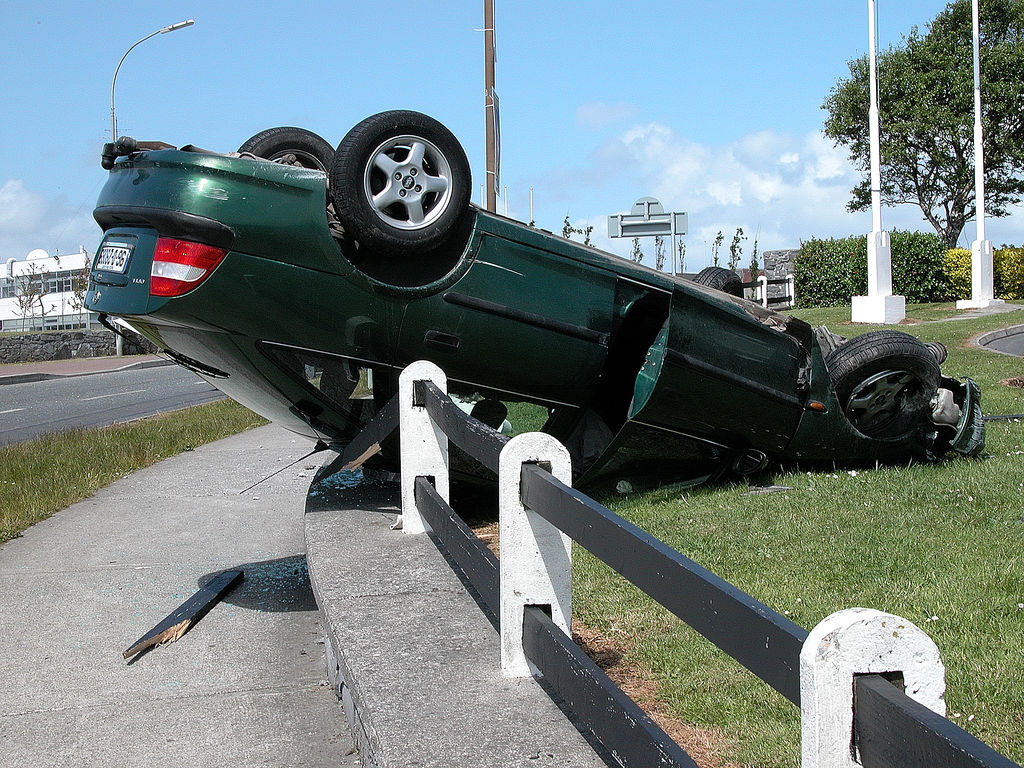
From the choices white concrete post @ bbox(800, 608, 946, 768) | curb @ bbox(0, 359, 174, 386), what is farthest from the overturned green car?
curb @ bbox(0, 359, 174, 386)

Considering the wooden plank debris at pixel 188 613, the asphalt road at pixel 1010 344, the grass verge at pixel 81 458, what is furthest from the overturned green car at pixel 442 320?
the asphalt road at pixel 1010 344

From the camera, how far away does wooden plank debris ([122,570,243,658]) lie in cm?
480

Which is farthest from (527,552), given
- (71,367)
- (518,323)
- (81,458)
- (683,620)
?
(71,367)

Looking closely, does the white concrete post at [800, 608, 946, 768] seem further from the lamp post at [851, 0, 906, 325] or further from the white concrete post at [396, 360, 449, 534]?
the lamp post at [851, 0, 906, 325]

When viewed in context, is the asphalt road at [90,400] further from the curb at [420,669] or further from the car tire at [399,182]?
the curb at [420,669]

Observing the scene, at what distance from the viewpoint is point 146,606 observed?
5.46 metres

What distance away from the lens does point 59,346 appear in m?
38.7

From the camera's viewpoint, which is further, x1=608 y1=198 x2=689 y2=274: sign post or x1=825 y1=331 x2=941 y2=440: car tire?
x1=608 y1=198 x2=689 y2=274: sign post

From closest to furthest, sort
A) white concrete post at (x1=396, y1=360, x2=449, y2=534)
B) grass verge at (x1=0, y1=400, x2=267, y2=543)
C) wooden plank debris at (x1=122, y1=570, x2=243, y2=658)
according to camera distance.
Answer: wooden plank debris at (x1=122, y1=570, x2=243, y2=658) → white concrete post at (x1=396, y1=360, x2=449, y2=534) → grass verge at (x1=0, y1=400, x2=267, y2=543)

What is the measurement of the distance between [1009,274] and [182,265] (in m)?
33.5

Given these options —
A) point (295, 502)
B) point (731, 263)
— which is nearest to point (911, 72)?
point (731, 263)

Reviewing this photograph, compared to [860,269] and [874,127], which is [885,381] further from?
[860,269]

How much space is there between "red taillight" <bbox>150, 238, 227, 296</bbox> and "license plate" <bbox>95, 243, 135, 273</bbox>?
0.22m

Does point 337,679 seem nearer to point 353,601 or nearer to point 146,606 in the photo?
point 353,601
